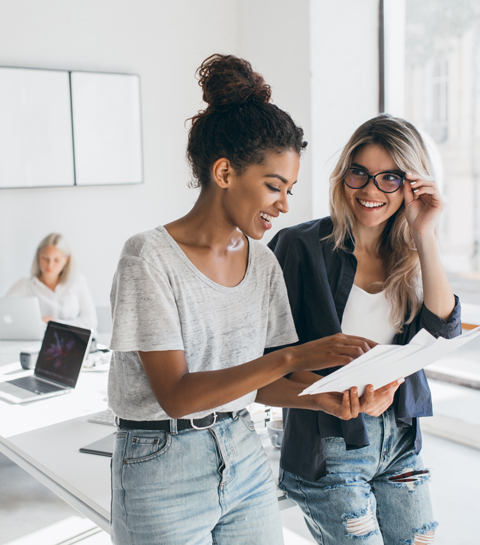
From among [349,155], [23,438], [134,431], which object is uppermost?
[349,155]

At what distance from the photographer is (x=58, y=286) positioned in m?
3.98

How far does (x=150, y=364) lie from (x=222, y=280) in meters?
0.23

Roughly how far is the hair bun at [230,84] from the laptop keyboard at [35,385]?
5.20 ft

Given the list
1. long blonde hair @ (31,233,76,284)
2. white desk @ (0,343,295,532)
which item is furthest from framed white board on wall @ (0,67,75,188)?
white desk @ (0,343,295,532)

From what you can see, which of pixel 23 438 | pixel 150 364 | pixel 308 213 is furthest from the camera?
pixel 308 213

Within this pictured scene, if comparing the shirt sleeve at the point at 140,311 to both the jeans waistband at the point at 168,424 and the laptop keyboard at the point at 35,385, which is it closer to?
the jeans waistband at the point at 168,424

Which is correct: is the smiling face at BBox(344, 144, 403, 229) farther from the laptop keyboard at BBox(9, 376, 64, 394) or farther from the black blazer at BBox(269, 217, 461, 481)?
the laptop keyboard at BBox(9, 376, 64, 394)

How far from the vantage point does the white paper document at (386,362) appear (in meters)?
1.05

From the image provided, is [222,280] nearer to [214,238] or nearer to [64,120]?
[214,238]

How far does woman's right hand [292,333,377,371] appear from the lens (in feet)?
3.42

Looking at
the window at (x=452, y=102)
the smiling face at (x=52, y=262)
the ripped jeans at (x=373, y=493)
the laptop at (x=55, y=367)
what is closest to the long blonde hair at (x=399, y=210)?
the ripped jeans at (x=373, y=493)

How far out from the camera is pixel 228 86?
1.18m

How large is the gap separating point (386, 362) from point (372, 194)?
0.56m

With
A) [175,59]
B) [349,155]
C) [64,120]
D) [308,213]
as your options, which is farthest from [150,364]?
[175,59]
